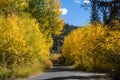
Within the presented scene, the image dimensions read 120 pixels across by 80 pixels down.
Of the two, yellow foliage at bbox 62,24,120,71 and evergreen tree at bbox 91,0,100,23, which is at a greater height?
evergreen tree at bbox 91,0,100,23

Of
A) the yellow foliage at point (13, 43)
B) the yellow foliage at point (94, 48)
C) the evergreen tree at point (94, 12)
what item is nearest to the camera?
the evergreen tree at point (94, 12)

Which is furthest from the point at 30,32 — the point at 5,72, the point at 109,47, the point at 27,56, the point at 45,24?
the point at 109,47

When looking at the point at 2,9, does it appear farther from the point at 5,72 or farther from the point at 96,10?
the point at 96,10

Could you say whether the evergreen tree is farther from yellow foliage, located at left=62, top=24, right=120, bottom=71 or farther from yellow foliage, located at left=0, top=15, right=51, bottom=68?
yellow foliage, located at left=0, top=15, right=51, bottom=68

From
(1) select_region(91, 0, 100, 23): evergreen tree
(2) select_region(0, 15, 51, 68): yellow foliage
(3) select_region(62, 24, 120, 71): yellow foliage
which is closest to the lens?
(1) select_region(91, 0, 100, 23): evergreen tree

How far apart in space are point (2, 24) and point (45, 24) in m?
19.0

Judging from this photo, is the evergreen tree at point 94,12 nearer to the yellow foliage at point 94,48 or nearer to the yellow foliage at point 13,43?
the yellow foliage at point 94,48

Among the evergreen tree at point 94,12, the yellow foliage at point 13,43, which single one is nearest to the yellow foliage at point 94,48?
the evergreen tree at point 94,12

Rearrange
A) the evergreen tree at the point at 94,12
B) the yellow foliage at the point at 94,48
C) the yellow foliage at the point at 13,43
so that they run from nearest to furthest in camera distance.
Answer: the evergreen tree at the point at 94,12 < the yellow foliage at the point at 94,48 < the yellow foliage at the point at 13,43

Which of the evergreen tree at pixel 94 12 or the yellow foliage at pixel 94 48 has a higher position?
the evergreen tree at pixel 94 12

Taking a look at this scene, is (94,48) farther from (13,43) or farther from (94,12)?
(94,12)

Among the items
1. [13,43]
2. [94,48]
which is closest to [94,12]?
[94,48]

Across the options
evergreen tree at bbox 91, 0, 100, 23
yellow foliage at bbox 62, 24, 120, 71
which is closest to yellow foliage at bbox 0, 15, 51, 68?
yellow foliage at bbox 62, 24, 120, 71

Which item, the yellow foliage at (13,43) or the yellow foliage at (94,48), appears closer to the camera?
the yellow foliage at (94,48)
